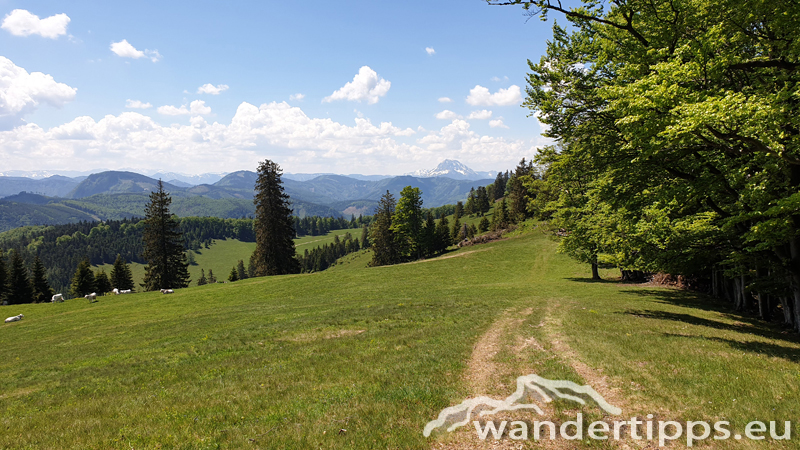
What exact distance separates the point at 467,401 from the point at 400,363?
410 centimetres

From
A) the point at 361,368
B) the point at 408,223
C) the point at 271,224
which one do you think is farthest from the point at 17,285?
the point at 361,368

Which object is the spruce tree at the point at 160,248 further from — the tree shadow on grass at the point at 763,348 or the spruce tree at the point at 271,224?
the tree shadow on grass at the point at 763,348

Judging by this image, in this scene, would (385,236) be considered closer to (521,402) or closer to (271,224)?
(271,224)

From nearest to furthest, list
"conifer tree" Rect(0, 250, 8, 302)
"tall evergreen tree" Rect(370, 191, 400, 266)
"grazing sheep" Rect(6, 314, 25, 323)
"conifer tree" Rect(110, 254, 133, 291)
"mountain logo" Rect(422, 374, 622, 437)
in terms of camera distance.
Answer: "mountain logo" Rect(422, 374, 622, 437) → "grazing sheep" Rect(6, 314, 25, 323) → "conifer tree" Rect(0, 250, 8, 302) → "tall evergreen tree" Rect(370, 191, 400, 266) → "conifer tree" Rect(110, 254, 133, 291)

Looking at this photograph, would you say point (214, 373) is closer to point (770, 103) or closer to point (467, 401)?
point (467, 401)

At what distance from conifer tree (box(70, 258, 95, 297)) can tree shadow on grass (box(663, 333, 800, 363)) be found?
102111 millimetres

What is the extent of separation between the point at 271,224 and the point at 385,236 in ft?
92.3

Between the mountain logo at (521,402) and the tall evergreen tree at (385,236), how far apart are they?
68.4 meters

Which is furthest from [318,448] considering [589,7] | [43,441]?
[589,7]

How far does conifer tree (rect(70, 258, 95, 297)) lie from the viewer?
7644 centimetres

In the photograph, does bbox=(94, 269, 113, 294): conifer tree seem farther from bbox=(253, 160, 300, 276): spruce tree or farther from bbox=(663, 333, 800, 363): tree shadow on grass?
bbox=(663, 333, 800, 363): tree shadow on grass

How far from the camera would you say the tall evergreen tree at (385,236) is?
8069 centimetres

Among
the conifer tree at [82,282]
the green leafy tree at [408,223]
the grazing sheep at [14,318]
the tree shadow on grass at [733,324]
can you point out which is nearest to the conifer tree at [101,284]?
the conifer tree at [82,282]

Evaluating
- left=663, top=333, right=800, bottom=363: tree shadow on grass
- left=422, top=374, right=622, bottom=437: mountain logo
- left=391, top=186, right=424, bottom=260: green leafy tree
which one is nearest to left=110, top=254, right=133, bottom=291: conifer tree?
left=391, top=186, right=424, bottom=260: green leafy tree
